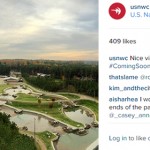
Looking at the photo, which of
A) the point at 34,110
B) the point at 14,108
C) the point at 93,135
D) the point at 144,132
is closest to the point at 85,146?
the point at 93,135

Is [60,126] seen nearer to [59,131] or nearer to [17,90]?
[59,131]

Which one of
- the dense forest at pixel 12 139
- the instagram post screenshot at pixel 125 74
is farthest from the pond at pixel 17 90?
the instagram post screenshot at pixel 125 74

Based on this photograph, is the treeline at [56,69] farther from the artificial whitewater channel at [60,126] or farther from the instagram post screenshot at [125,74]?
the instagram post screenshot at [125,74]

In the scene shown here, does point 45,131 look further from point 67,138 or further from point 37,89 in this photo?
point 37,89

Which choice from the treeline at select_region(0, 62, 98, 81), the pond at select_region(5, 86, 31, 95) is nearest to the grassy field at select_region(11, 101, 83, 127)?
the pond at select_region(5, 86, 31, 95)

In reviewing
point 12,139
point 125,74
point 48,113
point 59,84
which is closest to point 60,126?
point 48,113
